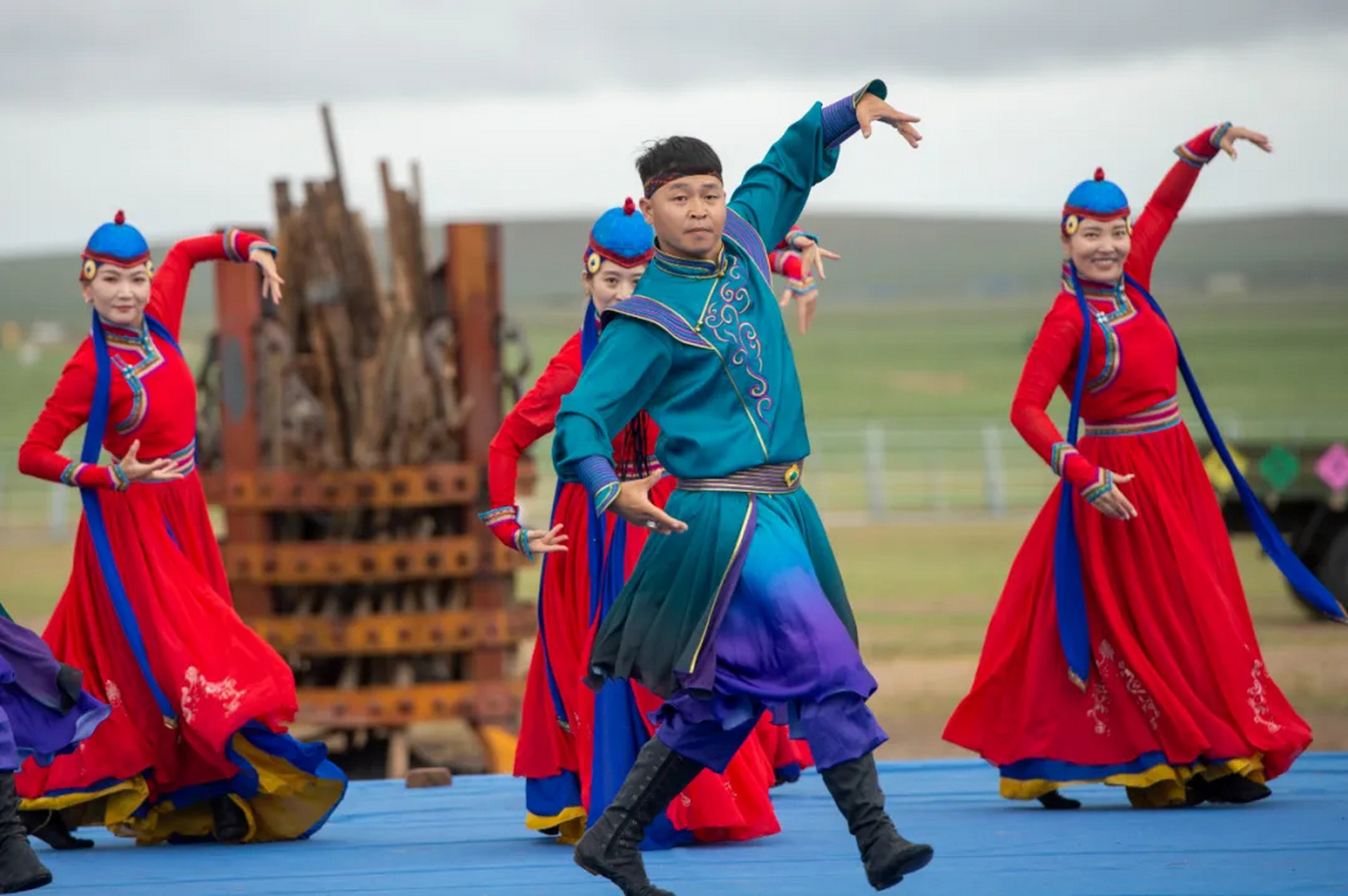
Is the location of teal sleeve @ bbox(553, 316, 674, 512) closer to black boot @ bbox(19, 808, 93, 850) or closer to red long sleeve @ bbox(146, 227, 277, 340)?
red long sleeve @ bbox(146, 227, 277, 340)

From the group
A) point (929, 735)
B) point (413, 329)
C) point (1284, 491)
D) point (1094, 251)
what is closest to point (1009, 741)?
point (1094, 251)

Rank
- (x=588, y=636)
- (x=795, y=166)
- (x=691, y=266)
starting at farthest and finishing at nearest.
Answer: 1. (x=588, y=636)
2. (x=795, y=166)
3. (x=691, y=266)

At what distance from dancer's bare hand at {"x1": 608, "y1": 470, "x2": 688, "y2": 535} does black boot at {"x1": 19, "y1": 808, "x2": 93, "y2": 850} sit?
7.72ft

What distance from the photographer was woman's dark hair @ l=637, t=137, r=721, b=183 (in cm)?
450

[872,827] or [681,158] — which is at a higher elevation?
[681,158]

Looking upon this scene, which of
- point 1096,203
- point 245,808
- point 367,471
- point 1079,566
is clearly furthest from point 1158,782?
point 367,471

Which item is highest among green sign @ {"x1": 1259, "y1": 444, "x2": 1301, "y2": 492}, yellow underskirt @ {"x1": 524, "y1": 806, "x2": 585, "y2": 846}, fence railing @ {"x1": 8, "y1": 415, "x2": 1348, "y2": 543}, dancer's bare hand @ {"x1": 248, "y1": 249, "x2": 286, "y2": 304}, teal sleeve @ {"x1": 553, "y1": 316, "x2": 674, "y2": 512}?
dancer's bare hand @ {"x1": 248, "y1": 249, "x2": 286, "y2": 304}

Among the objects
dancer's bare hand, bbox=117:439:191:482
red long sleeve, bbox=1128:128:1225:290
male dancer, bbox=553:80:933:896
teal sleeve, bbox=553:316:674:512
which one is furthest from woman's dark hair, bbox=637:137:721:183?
red long sleeve, bbox=1128:128:1225:290

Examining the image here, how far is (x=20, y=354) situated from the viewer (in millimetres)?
88438

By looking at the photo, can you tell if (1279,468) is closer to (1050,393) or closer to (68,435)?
(1050,393)

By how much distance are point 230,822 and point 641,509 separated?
2207 millimetres

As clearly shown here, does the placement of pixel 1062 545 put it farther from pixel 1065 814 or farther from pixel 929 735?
pixel 929 735

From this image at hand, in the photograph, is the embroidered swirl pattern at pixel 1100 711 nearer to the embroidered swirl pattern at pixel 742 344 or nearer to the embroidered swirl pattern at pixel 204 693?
the embroidered swirl pattern at pixel 742 344

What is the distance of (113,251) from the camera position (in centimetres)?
575
